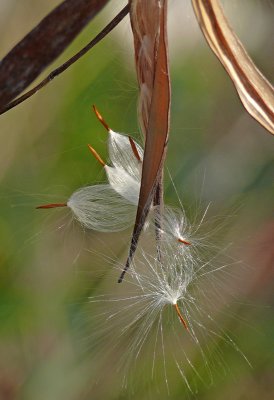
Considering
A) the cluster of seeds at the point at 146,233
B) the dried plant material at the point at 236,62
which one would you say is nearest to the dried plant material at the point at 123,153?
the cluster of seeds at the point at 146,233

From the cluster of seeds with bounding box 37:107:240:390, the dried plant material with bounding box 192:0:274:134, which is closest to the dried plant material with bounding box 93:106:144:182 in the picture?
the cluster of seeds with bounding box 37:107:240:390

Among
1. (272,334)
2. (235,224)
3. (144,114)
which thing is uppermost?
(144,114)

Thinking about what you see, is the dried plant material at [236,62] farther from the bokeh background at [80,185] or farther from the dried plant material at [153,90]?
the bokeh background at [80,185]

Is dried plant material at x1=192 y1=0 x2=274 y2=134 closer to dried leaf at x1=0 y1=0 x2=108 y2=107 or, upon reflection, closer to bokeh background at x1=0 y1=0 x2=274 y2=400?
dried leaf at x1=0 y1=0 x2=108 y2=107

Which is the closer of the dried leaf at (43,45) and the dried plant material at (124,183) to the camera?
the dried leaf at (43,45)

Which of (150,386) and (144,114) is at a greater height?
(144,114)

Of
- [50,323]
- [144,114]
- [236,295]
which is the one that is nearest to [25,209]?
[50,323]

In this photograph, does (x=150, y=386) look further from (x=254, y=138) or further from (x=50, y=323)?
(x=254, y=138)
